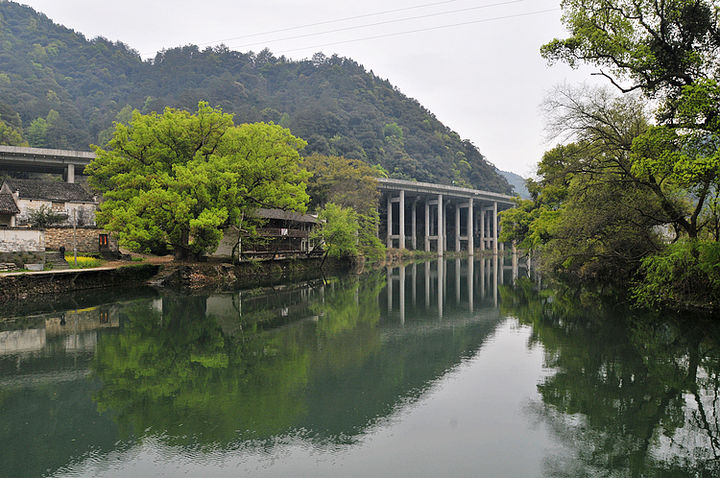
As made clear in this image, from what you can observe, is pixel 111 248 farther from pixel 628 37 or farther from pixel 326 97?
pixel 326 97

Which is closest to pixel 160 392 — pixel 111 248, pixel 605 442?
pixel 605 442

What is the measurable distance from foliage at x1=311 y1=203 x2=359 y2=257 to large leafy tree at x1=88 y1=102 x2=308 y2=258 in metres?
8.12

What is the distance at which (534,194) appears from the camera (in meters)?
41.2

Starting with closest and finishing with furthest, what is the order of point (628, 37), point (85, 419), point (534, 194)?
point (85, 419) < point (628, 37) < point (534, 194)

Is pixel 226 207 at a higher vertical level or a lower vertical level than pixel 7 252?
higher

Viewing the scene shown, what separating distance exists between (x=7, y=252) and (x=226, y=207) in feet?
38.7

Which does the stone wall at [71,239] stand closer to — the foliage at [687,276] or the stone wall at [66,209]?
the stone wall at [66,209]

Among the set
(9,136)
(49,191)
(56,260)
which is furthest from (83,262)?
(9,136)

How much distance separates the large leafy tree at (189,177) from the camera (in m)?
26.6

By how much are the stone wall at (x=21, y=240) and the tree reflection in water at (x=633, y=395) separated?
27609 mm

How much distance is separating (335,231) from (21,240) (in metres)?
21.9

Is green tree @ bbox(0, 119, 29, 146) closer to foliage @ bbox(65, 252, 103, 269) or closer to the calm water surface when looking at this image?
foliage @ bbox(65, 252, 103, 269)

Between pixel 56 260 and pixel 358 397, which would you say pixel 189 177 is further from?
pixel 358 397

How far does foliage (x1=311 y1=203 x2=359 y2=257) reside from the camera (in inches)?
1609
